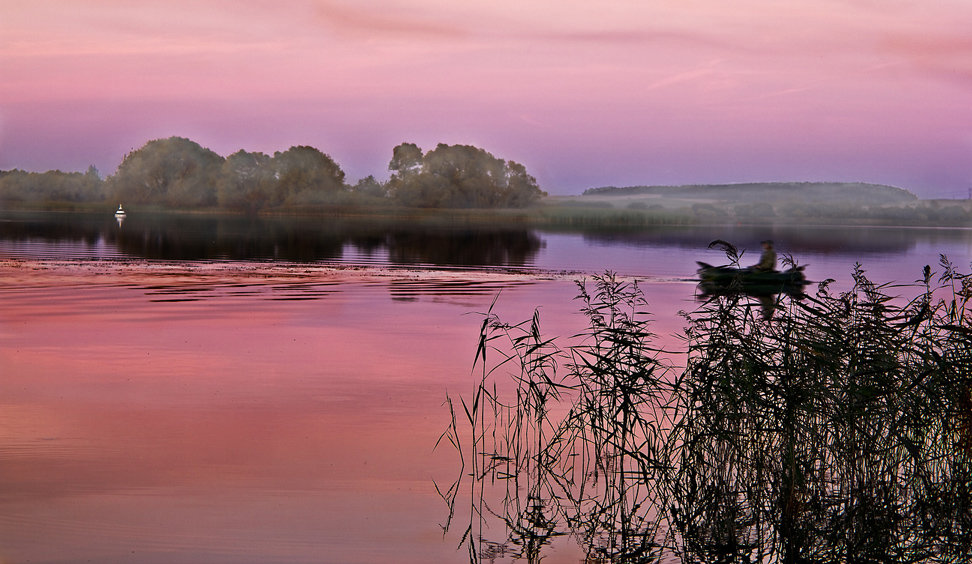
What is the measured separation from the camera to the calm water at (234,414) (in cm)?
1090

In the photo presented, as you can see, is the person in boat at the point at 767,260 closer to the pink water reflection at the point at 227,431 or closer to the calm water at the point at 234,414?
the calm water at the point at 234,414

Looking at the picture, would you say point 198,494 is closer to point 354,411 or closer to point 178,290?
point 354,411

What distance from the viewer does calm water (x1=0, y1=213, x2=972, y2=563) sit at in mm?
10898

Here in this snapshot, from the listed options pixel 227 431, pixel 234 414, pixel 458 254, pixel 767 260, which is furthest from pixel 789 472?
pixel 458 254

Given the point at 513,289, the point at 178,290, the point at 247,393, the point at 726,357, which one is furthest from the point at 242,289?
the point at 726,357

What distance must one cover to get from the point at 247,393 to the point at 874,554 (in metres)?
10.8

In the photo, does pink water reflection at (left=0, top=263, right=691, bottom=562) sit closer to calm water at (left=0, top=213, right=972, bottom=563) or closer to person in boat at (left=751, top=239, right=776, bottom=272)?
calm water at (left=0, top=213, right=972, bottom=563)

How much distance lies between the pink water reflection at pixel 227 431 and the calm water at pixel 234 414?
0.12 ft

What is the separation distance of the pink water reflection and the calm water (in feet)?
0.12

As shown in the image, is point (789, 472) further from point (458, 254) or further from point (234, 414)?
point (458, 254)

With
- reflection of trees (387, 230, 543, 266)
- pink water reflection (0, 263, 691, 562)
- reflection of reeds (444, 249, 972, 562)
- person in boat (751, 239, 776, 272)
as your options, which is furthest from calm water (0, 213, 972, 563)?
reflection of trees (387, 230, 543, 266)

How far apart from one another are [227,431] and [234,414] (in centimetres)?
112

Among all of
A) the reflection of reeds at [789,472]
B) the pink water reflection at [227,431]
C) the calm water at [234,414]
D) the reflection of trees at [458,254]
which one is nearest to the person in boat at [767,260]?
→ the calm water at [234,414]

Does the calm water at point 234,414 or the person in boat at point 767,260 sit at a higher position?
the person in boat at point 767,260
